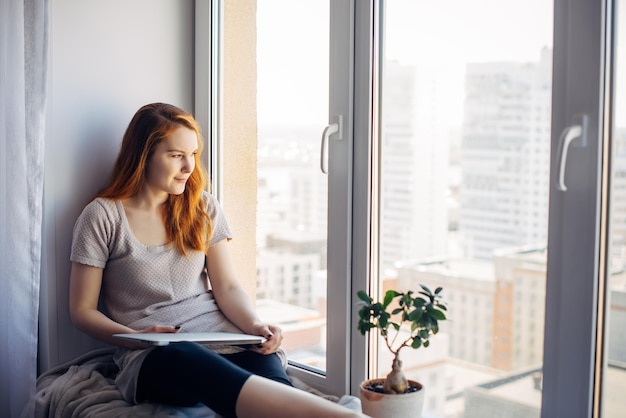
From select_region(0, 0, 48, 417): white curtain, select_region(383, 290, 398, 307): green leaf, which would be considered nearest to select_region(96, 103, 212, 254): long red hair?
select_region(0, 0, 48, 417): white curtain

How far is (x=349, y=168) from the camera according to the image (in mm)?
1747

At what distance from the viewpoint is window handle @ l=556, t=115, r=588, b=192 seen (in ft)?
4.32

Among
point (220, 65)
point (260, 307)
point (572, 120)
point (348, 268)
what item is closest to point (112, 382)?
point (260, 307)

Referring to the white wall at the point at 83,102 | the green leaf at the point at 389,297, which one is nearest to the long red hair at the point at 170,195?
the white wall at the point at 83,102

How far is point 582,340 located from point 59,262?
52.2 inches

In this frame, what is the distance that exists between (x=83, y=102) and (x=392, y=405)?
3.85ft

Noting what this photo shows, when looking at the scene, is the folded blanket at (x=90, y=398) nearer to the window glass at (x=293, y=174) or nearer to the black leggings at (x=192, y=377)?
the black leggings at (x=192, y=377)

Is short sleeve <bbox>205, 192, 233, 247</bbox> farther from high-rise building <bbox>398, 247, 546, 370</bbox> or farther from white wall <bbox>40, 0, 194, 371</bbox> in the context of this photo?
high-rise building <bbox>398, 247, 546, 370</bbox>

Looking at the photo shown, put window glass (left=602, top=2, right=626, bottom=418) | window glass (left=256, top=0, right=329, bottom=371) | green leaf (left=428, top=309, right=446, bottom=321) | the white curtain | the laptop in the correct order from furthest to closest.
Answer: window glass (left=256, top=0, right=329, bottom=371) < the white curtain < the laptop < green leaf (left=428, top=309, right=446, bottom=321) < window glass (left=602, top=2, right=626, bottom=418)

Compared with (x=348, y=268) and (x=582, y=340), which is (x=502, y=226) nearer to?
(x=582, y=340)

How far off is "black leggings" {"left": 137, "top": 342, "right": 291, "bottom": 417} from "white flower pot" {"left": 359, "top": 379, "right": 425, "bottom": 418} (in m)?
0.26

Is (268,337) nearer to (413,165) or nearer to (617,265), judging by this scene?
(413,165)

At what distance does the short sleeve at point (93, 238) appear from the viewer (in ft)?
5.85

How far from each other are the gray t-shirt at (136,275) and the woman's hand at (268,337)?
0.27 feet
